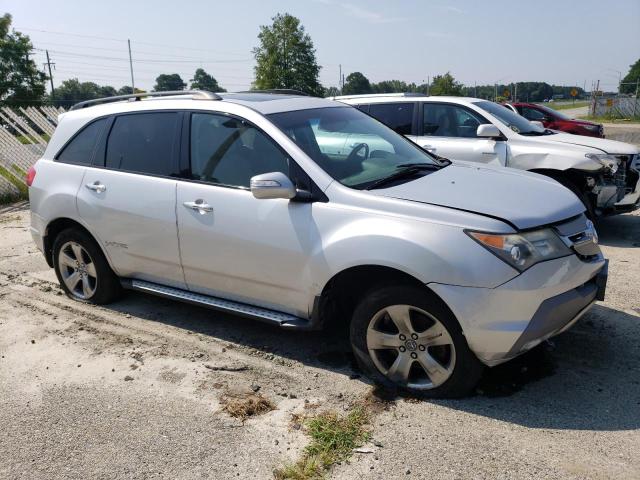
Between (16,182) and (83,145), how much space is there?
753cm

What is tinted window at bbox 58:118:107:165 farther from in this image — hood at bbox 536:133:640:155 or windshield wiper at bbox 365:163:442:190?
hood at bbox 536:133:640:155

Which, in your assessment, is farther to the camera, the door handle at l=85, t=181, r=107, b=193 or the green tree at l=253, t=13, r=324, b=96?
the green tree at l=253, t=13, r=324, b=96

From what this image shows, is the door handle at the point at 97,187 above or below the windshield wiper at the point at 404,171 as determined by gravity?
below

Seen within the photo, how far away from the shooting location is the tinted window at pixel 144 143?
14.1 ft

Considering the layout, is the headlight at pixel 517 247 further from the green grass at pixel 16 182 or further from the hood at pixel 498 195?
the green grass at pixel 16 182

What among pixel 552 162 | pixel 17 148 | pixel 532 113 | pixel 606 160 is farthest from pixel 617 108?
pixel 17 148

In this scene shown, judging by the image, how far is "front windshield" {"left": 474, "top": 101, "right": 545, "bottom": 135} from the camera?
24.9ft

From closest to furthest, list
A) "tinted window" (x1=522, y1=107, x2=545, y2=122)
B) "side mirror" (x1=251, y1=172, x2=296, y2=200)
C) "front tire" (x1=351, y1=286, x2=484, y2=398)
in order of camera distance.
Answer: "front tire" (x1=351, y1=286, x2=484, y2=398)
"side mirror" (x1=251, y1=172, x2=296, y2=200)
"tinted window" (x1=522, y1=107, x2=545, y2=122)

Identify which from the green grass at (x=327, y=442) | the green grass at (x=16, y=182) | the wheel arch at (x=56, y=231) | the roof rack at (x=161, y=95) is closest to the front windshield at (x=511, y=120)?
the roof rack at (x=161, y=95)

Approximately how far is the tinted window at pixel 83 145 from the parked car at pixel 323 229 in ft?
0.06

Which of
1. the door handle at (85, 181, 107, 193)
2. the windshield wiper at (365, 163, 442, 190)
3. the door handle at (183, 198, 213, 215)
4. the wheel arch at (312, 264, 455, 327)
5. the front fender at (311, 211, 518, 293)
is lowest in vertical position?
the wheel arch at (312, 264, 455, 327)

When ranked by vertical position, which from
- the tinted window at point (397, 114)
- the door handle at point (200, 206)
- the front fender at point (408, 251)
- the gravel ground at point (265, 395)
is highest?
the tinted window at point (397, 114)

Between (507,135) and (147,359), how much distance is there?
5420mm

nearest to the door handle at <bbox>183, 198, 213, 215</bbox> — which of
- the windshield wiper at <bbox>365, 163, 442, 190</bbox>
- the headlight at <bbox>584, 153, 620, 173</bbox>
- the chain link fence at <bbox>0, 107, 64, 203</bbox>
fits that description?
the windshield wiper at <bbox>365, 163, 442, 190</bbox>
